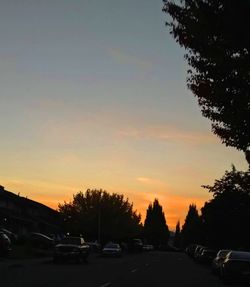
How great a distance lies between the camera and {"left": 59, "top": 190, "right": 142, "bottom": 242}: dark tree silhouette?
10488cm

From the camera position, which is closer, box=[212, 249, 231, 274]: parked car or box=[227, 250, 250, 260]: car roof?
box=[227, 250, 250, 260]: car roof

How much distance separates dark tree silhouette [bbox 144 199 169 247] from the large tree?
15705 cm

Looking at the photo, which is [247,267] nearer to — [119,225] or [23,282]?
[23,282]

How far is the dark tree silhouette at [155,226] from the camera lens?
577ft

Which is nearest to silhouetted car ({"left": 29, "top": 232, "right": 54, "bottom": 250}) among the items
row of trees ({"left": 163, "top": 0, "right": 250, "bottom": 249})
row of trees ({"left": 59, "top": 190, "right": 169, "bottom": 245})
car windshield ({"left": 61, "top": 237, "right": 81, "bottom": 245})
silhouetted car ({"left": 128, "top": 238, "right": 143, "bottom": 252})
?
car windshield ({"left": 61, "top": 237, "right": 81, "bottom": 245})

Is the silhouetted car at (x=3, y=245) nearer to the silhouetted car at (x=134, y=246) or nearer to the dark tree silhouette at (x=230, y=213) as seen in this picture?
the dark tree silhouette at (x=230, y=213)

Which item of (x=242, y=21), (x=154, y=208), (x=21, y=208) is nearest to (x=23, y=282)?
(x=242, y=21)

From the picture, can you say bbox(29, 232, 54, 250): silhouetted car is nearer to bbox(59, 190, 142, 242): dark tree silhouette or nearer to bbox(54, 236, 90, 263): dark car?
bbox(54, 236, 90, 263): dark car

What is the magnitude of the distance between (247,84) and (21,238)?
168 feet

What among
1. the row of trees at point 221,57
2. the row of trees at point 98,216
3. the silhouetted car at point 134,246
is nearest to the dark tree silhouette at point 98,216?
the row of trees at point 98,216

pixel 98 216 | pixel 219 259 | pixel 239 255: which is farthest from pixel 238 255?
pixel 98 216

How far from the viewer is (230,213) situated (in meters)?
53.2

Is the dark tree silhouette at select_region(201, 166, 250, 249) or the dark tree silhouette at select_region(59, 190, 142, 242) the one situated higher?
the dark tree silhouette at select_region(59, 190, 142, 242)

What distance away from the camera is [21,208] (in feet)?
305
